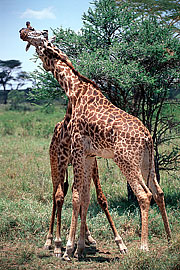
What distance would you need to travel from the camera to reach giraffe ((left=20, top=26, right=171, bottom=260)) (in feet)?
15.4

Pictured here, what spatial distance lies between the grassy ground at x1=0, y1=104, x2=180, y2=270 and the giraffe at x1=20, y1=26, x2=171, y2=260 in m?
0.28

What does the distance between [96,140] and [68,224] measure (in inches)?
78.9

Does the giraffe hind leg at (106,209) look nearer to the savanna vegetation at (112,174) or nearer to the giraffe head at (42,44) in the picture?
the savanna vegetation at (112,174)

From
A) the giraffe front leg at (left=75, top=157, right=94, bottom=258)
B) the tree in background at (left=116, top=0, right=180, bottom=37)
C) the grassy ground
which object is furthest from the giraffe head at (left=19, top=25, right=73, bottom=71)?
the tree in background at (left=116, top=0, right=180, bottom=37)

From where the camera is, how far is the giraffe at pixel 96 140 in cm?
470

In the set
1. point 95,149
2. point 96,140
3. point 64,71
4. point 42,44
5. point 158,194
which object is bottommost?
point 158,194

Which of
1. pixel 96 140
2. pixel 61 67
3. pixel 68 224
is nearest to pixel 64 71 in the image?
pixel 61 67

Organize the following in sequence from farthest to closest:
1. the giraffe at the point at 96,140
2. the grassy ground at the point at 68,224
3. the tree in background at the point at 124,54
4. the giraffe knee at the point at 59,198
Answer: the tree in background at the point at 124,54 → the giraffe knee at the point at 59,198 → the grassy ground at the point at 68,224 → the giraffe at the point at 96,140

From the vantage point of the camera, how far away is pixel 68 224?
6363 millimetres

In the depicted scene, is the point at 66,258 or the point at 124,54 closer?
the point at 66,258

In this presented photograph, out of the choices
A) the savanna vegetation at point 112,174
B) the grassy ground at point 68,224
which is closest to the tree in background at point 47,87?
the savanna vegetation at point 112,174

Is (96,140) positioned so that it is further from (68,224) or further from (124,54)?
(124,54)

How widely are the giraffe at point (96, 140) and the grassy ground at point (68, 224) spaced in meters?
0.28

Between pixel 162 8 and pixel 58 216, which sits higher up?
pixel 162 8
